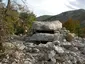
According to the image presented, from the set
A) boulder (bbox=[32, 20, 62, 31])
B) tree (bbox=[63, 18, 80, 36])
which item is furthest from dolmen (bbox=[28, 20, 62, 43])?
tree (bbox=[63, 18, 80, 36])

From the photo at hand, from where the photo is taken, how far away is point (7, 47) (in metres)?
8.17

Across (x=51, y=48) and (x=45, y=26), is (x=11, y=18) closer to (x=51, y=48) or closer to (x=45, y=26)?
(x=51, y=48)

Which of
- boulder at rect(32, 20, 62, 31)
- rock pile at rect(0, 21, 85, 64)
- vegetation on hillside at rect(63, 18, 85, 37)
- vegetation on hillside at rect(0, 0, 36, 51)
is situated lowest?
vegetation on hillside at rect(63, 18, 85, 37)

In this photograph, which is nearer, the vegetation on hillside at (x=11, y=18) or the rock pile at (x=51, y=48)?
the vegetation on hillside at (x=11, y=18)

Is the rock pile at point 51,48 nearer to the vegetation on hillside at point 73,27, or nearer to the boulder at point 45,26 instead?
the boulder at point 45,26

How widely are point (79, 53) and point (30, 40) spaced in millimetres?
4082

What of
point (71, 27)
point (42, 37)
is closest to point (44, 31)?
point (42, 37)

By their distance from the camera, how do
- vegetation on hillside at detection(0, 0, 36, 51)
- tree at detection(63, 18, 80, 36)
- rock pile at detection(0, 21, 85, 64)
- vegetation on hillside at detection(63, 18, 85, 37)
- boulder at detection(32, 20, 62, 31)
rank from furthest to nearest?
tree at detection(63, 18, 80, 36) → vegetation on hillside at detection(63, 18, 85, 37) → boulder at detection(32, 20, 62, 31) → rock pile at detection(0, 21, 85, 64) → vegetation on hillside at detection(0, 0, 36, 51)

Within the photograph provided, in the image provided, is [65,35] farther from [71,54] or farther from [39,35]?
[71,54]

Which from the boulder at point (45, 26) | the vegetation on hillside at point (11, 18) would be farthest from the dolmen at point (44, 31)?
the vegetation on hillside at point (11, 18)

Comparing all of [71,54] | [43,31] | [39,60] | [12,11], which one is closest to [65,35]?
[43,31]

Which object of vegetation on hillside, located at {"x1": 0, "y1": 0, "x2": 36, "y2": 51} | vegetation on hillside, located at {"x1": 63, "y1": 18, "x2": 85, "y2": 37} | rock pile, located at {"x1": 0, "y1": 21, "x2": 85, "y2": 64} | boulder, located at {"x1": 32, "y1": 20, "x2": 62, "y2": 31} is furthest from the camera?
vegetation on hillside, located at {"x1": 63, "y1": 18, "x2": 85, "y2": 37}

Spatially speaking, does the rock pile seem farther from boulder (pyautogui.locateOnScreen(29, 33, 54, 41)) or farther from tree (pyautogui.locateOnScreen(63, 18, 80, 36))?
tree (pyautogui.locateOnScreen(63, 18, 80, 36))

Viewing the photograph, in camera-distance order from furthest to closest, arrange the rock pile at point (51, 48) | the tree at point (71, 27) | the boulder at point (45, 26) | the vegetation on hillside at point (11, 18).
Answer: the tree at point (71, 27), the boulder at point (45, 26), the rock pile at point (51, 48), the vegetation on hillside at point (11, 18)
